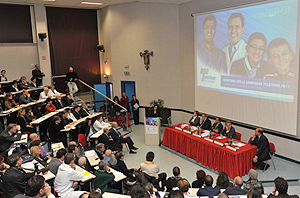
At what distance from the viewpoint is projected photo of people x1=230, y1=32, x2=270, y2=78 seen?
8742 millimetres

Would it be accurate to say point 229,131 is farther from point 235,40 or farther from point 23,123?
point 23,123

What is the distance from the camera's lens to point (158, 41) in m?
12.6

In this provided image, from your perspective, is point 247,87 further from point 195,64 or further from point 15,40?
point 15,40

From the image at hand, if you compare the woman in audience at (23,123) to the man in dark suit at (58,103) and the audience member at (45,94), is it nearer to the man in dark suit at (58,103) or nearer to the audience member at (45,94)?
the man in dark suit at (58,103)

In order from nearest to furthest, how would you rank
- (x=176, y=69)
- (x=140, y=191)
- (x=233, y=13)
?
1. (x=140, y=191)
2. (x=233, y=13)
3. (x=176, y=69)

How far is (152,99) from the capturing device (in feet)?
43.3

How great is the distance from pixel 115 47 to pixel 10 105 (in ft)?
18.9

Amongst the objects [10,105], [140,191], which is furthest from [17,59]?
[140,191]

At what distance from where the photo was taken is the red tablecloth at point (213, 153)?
755 centimetres

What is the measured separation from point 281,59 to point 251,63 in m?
1.02

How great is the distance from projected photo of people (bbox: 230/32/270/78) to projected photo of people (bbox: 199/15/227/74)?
896 millimetres

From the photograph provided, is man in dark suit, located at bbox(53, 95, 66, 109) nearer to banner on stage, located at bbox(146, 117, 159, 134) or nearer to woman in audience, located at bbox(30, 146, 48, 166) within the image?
banner on stage, located at bbox(146, 117, 159, 134)

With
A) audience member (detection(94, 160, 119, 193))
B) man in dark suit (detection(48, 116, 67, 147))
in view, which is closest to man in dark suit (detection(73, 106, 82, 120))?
man in dark suit (detection(48, 116, 67, 147))

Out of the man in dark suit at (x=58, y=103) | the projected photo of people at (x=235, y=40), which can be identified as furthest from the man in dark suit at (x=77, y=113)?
the projected photo of people at (x=235, y=40)
